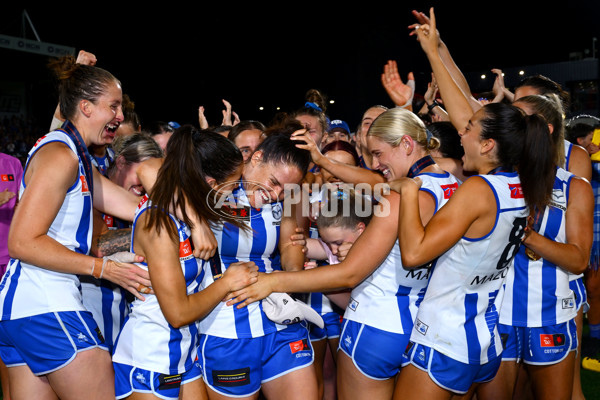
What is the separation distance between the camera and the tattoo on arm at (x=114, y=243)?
9.14 ft

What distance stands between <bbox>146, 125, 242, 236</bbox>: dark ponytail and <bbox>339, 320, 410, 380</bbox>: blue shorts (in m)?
0.89

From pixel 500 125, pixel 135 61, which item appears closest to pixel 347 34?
pixel 135 61

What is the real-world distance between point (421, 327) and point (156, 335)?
3.84 feet

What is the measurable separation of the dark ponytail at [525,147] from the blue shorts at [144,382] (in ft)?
5.72

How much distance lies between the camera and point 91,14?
17547 mm

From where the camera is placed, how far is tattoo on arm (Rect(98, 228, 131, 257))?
2787 millimetres

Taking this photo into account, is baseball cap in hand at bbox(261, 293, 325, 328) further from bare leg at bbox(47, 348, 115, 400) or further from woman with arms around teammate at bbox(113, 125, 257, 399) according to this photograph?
bare leg at bbox(47, 348, 115, 400)

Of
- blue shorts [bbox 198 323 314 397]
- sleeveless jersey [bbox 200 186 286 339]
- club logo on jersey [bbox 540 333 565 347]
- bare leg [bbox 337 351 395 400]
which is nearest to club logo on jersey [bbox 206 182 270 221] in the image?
sleeveless jersey [bbox 200 186 286 339]

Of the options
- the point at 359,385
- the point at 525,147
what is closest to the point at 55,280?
the point at 359,385

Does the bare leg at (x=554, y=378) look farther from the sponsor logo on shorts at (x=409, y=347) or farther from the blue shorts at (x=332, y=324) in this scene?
the blue shorts at (x=332, y=324)

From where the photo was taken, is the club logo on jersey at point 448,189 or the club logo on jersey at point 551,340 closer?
the club logo on jersey at point 448,189

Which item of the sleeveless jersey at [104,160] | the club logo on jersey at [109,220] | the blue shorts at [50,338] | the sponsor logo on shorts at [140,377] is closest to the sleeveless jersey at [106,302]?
the blue shorts at [50,338]

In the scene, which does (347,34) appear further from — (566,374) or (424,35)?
(566,374)

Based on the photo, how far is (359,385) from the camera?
2602 millimetres
